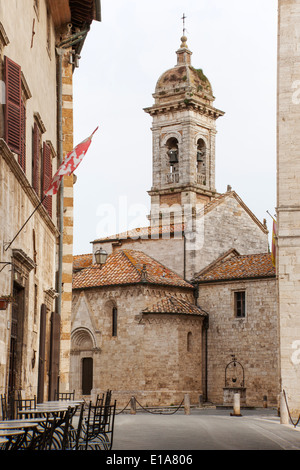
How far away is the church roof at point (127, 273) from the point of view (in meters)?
40.7

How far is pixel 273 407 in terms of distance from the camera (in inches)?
1489

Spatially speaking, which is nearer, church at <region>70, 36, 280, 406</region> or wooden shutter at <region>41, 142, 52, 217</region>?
wooden shutter at <region>41, 142, 52, 217</region>

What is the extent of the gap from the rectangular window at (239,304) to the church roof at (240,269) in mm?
845

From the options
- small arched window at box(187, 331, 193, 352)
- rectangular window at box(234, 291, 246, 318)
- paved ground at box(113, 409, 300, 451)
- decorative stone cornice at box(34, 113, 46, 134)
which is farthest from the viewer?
rectangular window at box(234, 291, 246, 318)

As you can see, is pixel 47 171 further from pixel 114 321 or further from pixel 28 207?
pixel 114 321

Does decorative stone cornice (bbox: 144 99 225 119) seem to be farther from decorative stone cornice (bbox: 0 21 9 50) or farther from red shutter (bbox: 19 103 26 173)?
decorative stone cornice (bbox: 0 21 9 50)

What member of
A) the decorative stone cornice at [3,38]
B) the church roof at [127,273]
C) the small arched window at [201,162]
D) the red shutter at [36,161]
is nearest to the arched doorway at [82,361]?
the church roof at [127,273]

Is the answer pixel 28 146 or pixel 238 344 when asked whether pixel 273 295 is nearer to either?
pixel 238 344

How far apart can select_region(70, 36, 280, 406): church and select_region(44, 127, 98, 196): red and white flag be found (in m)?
24.8

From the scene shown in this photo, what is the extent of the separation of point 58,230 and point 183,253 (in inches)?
948

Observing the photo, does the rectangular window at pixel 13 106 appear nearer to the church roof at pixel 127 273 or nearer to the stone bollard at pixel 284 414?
the stone bollard at pixel 284 414

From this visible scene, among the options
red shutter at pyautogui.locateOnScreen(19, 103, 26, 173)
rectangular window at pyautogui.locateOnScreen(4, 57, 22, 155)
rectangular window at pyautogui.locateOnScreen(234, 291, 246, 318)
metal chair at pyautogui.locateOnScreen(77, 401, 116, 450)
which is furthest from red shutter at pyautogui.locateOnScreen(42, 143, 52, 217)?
rectangular window at pyautogui.locateOnScreen(234, 291, 246, 318)

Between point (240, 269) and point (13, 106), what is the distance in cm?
2877

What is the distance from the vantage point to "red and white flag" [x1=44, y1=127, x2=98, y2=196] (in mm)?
14414
